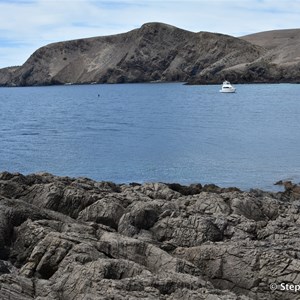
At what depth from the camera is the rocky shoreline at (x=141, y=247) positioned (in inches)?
550

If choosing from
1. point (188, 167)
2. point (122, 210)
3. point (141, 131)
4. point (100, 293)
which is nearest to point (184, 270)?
point (100, 293)

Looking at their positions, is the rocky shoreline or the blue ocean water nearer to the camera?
the rocky shoreline

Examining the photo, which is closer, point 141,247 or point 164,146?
point 141,247

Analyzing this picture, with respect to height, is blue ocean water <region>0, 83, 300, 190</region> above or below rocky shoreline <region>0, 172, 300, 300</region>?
below

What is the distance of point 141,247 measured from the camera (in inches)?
677

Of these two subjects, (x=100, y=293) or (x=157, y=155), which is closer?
(x=100, y=293)

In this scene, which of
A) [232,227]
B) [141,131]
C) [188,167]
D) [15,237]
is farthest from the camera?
[141,131]

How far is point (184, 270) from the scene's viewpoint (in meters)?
16.1

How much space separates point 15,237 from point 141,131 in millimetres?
59399

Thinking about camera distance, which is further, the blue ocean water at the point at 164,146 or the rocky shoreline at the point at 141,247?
the blue ocean water at the point at 164,146

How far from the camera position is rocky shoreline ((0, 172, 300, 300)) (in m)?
14.0

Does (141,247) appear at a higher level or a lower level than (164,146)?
higher

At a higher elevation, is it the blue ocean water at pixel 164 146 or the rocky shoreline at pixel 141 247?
the rocky shoreline at pixel 141 247

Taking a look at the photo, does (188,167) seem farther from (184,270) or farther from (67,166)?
(184,270)
